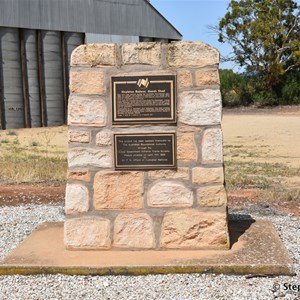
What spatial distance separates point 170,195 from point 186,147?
52 centimetres

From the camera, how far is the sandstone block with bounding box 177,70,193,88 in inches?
197

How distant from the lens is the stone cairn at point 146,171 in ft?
16.5

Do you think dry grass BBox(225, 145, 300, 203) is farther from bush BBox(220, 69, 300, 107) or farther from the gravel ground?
bush BBox(220, 69, 300, 107)

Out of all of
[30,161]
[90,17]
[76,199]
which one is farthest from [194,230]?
[90,17]

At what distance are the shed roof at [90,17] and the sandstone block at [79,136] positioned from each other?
19.0m

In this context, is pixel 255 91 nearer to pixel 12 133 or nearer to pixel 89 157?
pixel 12 133

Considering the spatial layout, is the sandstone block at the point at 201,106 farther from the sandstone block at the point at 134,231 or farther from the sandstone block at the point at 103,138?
the sandstone block at the point at 134,231

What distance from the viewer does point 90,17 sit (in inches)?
1003

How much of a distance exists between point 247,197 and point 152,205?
349cm

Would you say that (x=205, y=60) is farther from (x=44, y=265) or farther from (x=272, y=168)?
(x=272, y=168)

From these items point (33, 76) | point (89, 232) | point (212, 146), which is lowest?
point (89, 232)

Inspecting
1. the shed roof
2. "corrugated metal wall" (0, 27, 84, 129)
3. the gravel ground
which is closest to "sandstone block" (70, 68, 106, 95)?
the gravel ground

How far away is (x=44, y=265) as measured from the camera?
479 centimetres

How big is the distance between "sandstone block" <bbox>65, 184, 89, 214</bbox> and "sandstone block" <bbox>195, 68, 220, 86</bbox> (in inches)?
62.8
